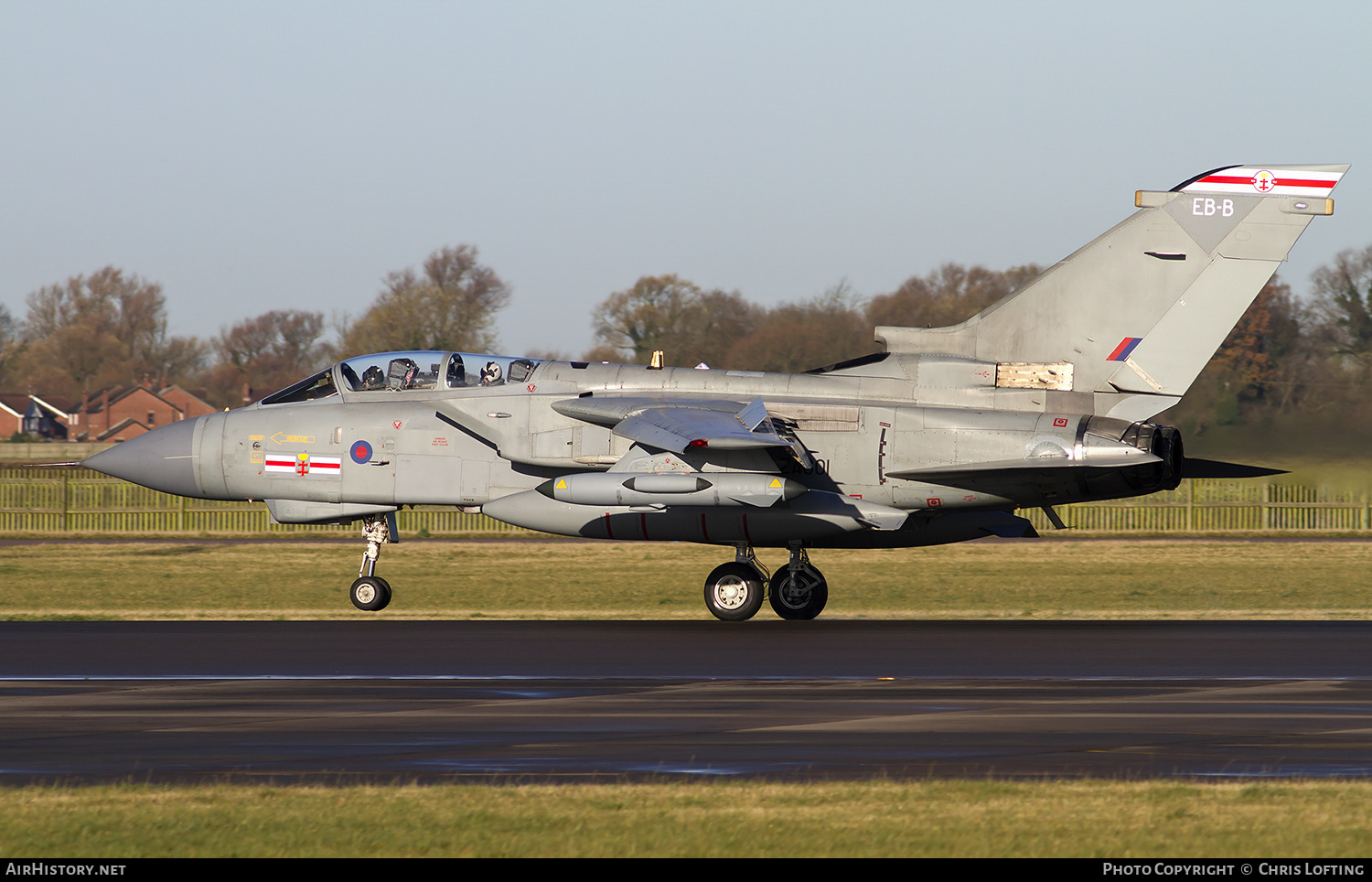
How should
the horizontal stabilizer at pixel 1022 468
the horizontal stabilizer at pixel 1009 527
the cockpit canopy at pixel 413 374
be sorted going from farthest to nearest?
the cockpit canopy at pixel 413 374
the horizontal stabilizer at pixel 1009 527
the horizontal stabilizer at pixel 1022 468

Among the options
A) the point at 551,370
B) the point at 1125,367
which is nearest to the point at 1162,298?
the point at 1125,367

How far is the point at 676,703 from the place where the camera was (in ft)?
35.3

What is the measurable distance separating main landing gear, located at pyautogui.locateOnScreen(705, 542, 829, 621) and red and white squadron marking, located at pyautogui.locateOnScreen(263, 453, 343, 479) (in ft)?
16.9

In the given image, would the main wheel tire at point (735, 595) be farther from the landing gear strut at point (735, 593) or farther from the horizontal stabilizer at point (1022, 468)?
the horizontal stabilizer at point (1022, 468)

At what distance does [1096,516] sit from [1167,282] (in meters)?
21.7

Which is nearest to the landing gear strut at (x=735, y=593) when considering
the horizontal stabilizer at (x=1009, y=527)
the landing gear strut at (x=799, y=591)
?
the landing gear strut at (x=799, y=591)

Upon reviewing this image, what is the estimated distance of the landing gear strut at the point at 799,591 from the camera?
18422 millimetres

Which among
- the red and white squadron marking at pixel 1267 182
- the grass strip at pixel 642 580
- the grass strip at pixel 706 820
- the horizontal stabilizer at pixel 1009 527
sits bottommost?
the grass strip at pixel 642 580

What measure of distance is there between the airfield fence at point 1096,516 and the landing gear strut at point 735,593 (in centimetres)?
1903

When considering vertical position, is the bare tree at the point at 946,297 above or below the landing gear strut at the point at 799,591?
above

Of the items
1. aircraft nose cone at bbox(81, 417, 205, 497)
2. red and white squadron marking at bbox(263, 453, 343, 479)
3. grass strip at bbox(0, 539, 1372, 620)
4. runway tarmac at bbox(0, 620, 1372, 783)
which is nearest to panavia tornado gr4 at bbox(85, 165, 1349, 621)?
red and white squadron marking at bbox(263, 453, 343, 479)

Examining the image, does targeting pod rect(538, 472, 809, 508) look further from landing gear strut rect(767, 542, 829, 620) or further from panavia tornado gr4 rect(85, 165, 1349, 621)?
landing gear strut rect(767, 542, 829, 620)

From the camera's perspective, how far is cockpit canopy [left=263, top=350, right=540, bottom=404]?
18.7 m
